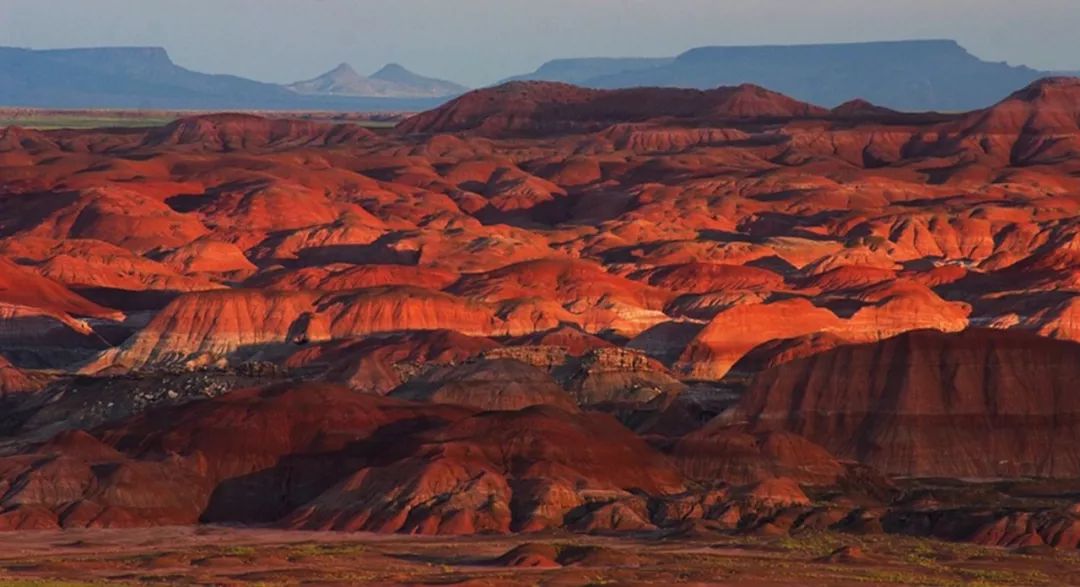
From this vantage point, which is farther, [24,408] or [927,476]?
[24,408]

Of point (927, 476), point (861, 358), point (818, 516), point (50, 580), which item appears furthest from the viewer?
point (861, 358)

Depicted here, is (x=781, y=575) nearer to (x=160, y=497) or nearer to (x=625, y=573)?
(x=625, y=573)

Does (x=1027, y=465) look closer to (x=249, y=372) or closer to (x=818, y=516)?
(x=818, y=516)

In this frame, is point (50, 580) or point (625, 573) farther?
point (625, 573)

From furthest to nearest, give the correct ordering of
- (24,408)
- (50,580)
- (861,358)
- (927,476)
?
(24,408) → (861,358) → (927,476) → (50,580)

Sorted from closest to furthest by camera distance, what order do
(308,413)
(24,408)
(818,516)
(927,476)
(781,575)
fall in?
(781,575)
(818,516)
(308,413)
(927,476)
(24,408)

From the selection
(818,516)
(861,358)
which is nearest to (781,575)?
(818,516)

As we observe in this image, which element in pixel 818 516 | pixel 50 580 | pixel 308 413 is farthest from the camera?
pixel 308 413

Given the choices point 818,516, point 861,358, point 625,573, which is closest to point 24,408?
point 861,358
